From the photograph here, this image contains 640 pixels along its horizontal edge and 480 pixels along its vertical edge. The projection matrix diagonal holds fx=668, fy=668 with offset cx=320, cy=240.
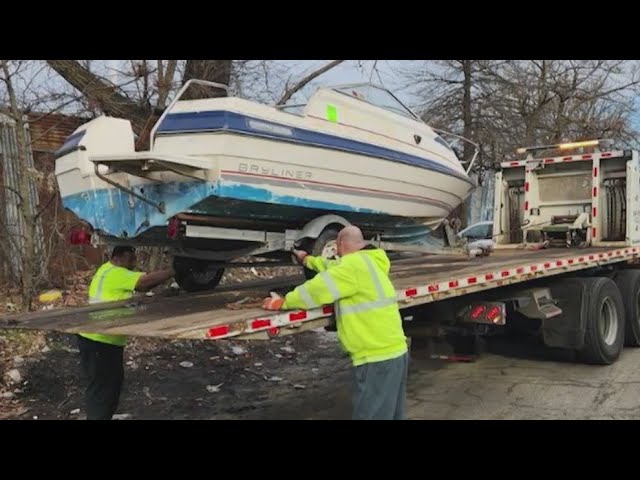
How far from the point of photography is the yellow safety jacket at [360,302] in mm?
3746

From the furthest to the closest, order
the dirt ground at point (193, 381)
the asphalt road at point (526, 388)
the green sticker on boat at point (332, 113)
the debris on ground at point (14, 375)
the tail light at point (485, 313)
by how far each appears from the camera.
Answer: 1. the debris on ground at point (14, 375)
2. the tail light at point (485, 313)
3. the dirt ground at point (193, 381)
4. the asphalt road at point (526, 388)
5. the green sticker on boat at point (332, 113)

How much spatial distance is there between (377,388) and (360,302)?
1.61ft

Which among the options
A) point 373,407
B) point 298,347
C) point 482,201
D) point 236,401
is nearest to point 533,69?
point 482,201

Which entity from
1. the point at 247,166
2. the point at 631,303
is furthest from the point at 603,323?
the point at 247,166

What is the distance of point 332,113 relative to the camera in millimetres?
5422

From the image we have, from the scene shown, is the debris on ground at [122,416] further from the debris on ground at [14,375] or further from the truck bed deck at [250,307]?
the debris on ground at [14,375]

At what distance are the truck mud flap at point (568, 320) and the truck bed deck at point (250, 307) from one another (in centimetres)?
23

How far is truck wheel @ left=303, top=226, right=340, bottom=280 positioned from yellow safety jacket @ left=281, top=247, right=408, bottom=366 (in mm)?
1450

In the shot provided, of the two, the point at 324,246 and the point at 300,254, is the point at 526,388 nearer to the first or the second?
the point at 324,246

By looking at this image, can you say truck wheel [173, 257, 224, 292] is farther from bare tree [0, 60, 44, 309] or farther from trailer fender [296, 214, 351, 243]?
bare tree [0, 60, 44, 309]

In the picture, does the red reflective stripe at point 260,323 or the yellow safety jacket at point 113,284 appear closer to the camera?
the red reflective stripe at point 260,323

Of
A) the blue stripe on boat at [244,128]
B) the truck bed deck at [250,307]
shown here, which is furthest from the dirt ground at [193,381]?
the blue stripe on boat at [244,128]

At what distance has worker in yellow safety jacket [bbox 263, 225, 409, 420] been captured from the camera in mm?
3748

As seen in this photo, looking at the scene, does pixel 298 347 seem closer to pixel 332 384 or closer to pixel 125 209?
pixel 332 384
